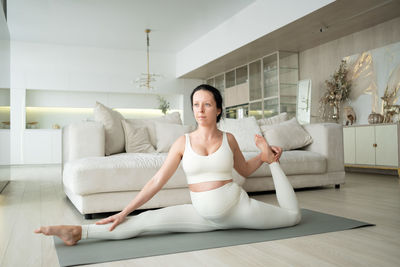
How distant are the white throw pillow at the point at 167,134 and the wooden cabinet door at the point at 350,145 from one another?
3.00 meters

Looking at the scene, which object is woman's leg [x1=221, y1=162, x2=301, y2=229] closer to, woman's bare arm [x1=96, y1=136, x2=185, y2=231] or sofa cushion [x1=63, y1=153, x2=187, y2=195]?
woman's bare arm [x1=96, y1=136, x2=185, y2=231]

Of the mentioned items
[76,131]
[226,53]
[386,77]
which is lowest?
[76,131]

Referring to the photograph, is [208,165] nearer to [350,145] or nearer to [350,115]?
[350,145]

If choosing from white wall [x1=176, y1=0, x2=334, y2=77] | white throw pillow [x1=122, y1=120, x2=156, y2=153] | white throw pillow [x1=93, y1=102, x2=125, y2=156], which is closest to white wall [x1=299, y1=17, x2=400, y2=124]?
white wall [x1=176, y1=0, x2=334, y2=77]

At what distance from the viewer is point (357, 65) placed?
19.4ft

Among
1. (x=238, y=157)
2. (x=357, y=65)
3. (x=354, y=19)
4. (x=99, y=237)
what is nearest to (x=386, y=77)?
(x=357, y=65)

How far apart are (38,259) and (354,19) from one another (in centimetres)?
524

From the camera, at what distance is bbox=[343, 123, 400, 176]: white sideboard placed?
4.83 metres

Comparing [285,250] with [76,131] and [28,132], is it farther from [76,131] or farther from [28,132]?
[28,132]

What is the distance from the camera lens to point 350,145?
18.2 ft

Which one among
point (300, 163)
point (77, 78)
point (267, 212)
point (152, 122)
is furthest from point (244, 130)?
point (77, 78)

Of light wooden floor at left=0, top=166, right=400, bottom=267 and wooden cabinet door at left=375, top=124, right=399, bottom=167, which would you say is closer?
light wooden floor at left=0, top=166, right=400, bottom=267

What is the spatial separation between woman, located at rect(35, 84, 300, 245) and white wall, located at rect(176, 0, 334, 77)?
138 inches

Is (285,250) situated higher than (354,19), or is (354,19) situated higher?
(354,19)
